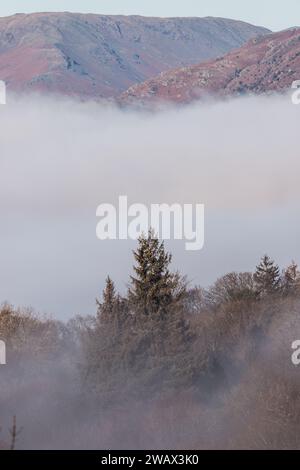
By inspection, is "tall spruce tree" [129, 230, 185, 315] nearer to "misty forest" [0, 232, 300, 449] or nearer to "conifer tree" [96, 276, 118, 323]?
"misty forest" [0, 232, 300, 449]

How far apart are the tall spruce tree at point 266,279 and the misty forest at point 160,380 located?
27.2ft

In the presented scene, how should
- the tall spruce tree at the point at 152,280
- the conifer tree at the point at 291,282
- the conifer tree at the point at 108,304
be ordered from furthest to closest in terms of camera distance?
the conifer tree at the point at 291,282, the conifer tree at the point at 108,304, the tall spruce tree at the point at 152,280

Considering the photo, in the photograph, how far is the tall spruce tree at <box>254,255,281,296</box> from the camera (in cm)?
7956

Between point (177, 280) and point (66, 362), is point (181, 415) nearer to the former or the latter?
point (177, 280)

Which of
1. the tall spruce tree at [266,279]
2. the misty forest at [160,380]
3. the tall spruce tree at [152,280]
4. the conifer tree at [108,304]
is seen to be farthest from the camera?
the tall spruce tree at [266,279]

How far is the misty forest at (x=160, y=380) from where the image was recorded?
4891 cm

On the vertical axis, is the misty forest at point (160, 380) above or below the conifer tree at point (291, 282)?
below

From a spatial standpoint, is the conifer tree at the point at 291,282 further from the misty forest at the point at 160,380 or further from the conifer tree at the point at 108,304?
the conifer tree at the point at 108,304

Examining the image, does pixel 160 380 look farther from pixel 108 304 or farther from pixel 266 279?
pixel 266 279

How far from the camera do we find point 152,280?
194ft

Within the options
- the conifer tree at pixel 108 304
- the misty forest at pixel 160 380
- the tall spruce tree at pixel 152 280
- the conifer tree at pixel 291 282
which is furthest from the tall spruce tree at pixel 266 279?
the conifer tree at pixel 108 304

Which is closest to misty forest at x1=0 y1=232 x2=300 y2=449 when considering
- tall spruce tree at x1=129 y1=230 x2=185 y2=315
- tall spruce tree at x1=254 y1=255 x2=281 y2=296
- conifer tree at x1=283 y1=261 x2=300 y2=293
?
tall spruce tree at x1=129 y1=230 x2=185 y2=315

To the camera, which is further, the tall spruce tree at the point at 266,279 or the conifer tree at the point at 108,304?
the tall spruce tree at the point at 266,279

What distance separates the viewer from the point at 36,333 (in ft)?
276
